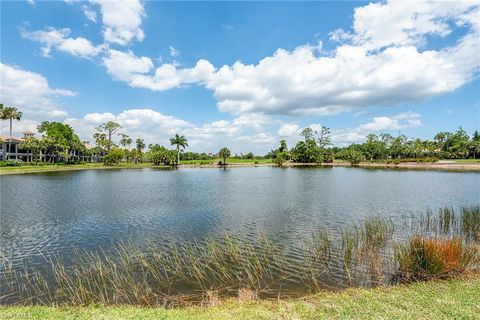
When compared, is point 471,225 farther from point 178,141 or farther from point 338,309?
point 178,141

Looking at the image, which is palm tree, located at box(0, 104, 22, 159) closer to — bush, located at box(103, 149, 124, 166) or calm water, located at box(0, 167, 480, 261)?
bush, located at box(103, 149, 124, 166)

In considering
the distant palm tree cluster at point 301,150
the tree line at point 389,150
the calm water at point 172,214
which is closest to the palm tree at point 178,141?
the distant palm tree cluster at point 301,150

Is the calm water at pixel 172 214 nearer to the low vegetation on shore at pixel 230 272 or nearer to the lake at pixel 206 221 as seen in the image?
the lake at pixel 206 221

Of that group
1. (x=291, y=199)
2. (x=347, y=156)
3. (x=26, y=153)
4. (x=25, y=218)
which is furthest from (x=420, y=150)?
(x=26, y=153)

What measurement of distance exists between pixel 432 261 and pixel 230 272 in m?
7.57

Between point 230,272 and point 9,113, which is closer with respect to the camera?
point 230,272

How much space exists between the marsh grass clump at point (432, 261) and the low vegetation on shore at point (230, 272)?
0.10 feet

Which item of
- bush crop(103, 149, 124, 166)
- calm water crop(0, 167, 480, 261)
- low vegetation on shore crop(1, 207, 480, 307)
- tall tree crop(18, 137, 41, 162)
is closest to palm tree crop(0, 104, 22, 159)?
tall tree crop(18, 137, 41, 162)

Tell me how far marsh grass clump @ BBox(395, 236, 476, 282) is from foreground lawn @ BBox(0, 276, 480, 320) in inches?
32.3

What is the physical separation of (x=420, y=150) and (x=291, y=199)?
109 m

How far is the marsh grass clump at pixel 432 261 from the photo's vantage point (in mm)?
9344

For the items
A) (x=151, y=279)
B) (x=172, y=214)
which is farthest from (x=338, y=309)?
(x=172, y=214)

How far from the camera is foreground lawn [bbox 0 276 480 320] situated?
271 inches

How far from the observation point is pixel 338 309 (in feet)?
23.9
